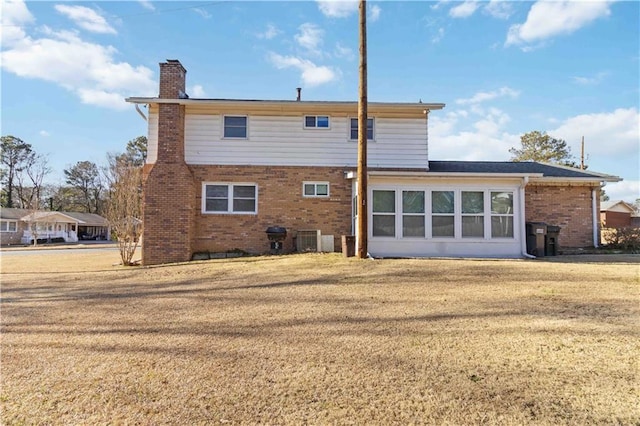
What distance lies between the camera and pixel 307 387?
3.42 meters

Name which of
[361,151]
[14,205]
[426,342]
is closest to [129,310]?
[426,342]

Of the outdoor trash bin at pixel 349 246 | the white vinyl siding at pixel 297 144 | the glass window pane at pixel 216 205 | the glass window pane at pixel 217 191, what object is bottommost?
the outdoor trash bin at pixel 349 246

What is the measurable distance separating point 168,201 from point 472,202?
9777 mm

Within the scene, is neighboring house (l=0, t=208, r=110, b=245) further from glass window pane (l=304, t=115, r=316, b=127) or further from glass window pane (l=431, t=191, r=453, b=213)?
glass window pane (l=431, t=191, r=453, b=213)

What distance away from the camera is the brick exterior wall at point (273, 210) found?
14039mm

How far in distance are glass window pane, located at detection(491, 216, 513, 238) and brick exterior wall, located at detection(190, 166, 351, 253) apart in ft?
15.3

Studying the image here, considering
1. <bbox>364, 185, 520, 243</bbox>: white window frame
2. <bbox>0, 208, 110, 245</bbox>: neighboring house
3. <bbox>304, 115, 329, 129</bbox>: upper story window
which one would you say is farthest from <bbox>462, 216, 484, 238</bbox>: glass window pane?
<bbox>0, 208, 110, 245</bbox>: neighboring house

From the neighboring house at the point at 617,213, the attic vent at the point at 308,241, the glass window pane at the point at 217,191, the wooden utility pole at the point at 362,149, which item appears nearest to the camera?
the wooden utility pole at the point at 362,149

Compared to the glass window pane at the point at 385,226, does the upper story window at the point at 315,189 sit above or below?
above

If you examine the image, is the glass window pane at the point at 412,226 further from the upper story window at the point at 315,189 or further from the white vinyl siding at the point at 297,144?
the upper story window at the point at 315,189

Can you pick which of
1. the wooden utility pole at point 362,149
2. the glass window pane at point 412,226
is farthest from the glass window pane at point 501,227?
the wooden utility pole at point 362,149

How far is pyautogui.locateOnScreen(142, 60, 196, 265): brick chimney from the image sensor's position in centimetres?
1324

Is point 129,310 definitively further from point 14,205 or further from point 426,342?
point 14,205

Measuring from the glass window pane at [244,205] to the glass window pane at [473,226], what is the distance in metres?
7.11
